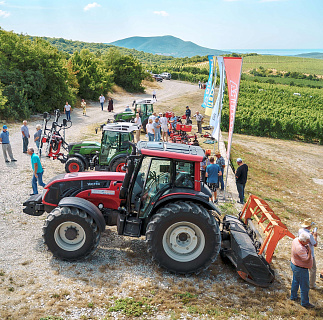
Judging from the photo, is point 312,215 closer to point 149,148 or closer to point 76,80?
point 149,148

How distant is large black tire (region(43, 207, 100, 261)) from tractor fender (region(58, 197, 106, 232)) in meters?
0.08

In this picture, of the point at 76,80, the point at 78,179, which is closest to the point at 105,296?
the point at 78,179

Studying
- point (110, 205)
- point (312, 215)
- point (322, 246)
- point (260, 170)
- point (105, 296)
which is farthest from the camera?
point (260, 170)

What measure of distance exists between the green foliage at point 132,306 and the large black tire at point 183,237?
92 centimetres

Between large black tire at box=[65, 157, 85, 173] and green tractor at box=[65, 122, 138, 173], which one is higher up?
green tractor at box=[65, 122, 138, 173]

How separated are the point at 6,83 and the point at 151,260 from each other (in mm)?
20753

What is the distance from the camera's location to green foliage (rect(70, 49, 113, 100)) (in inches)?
1256

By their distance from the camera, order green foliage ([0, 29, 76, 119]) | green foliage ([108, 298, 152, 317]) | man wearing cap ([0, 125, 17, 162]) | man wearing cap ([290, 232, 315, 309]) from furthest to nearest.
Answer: green foliage ([0, 29, 76, 119])
man wearing cap ([0, 125, 17, 162])
man wearing cap ([290, 232, 315, 309])
green foliage ([108, 298, 152, 317])

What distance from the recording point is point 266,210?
23.0 ft

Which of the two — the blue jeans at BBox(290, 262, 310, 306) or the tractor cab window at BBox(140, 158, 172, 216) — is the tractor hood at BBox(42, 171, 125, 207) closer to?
the tractor cab window at BBox(140, 158, 172, 216)

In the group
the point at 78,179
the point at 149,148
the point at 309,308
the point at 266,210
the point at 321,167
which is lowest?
the point at 321,167

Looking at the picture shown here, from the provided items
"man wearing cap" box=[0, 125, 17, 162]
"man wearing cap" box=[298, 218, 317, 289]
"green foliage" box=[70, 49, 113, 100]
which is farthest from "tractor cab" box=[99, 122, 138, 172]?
"green foliage" box=[70, 49, 113, 100]

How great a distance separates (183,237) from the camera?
6199 mm

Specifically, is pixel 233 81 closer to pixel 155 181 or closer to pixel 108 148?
pixel 108 148
